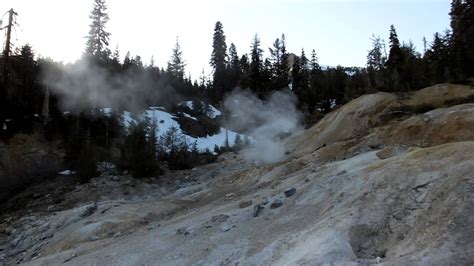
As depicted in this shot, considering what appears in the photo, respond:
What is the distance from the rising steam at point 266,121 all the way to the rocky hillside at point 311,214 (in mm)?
6616

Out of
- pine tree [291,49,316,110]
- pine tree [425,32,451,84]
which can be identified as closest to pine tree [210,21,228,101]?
pine tree [291,49,316,110]

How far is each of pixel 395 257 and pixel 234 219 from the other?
589cm

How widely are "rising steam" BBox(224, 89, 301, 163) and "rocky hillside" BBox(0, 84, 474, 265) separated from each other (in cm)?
662

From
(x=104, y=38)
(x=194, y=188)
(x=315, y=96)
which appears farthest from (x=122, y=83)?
(x=194, y=188)

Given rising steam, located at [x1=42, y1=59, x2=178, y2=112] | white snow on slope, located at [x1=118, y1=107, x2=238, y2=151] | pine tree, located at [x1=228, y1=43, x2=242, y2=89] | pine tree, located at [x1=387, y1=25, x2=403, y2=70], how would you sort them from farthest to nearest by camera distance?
pine tree, located at [x1=228, y1=43, x2=242, y2=89]
pine tree, located at [x1=387, y1=25, x2=403, y2=70]
white snow on slope, located at [x1=118, y1=107, x2=238, y2=151]
rising steam, located at [x1=42, y1=59, x2=178, y2=112]

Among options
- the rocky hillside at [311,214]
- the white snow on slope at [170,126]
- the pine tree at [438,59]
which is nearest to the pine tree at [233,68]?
the white snow on slope at [170,126]

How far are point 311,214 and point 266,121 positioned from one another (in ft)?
82.6

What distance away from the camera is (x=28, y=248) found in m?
15.8

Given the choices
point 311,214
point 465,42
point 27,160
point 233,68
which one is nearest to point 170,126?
point 27,160

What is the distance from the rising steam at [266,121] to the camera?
89.7 feet

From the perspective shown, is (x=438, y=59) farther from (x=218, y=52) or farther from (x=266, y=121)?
(x=218, y=52)

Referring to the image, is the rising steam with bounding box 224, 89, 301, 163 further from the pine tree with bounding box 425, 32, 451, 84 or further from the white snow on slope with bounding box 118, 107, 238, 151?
the pine tree with bounding box 425, 32, 451, 84

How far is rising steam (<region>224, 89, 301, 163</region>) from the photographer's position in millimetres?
27328

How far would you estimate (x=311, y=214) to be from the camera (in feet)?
36.1
